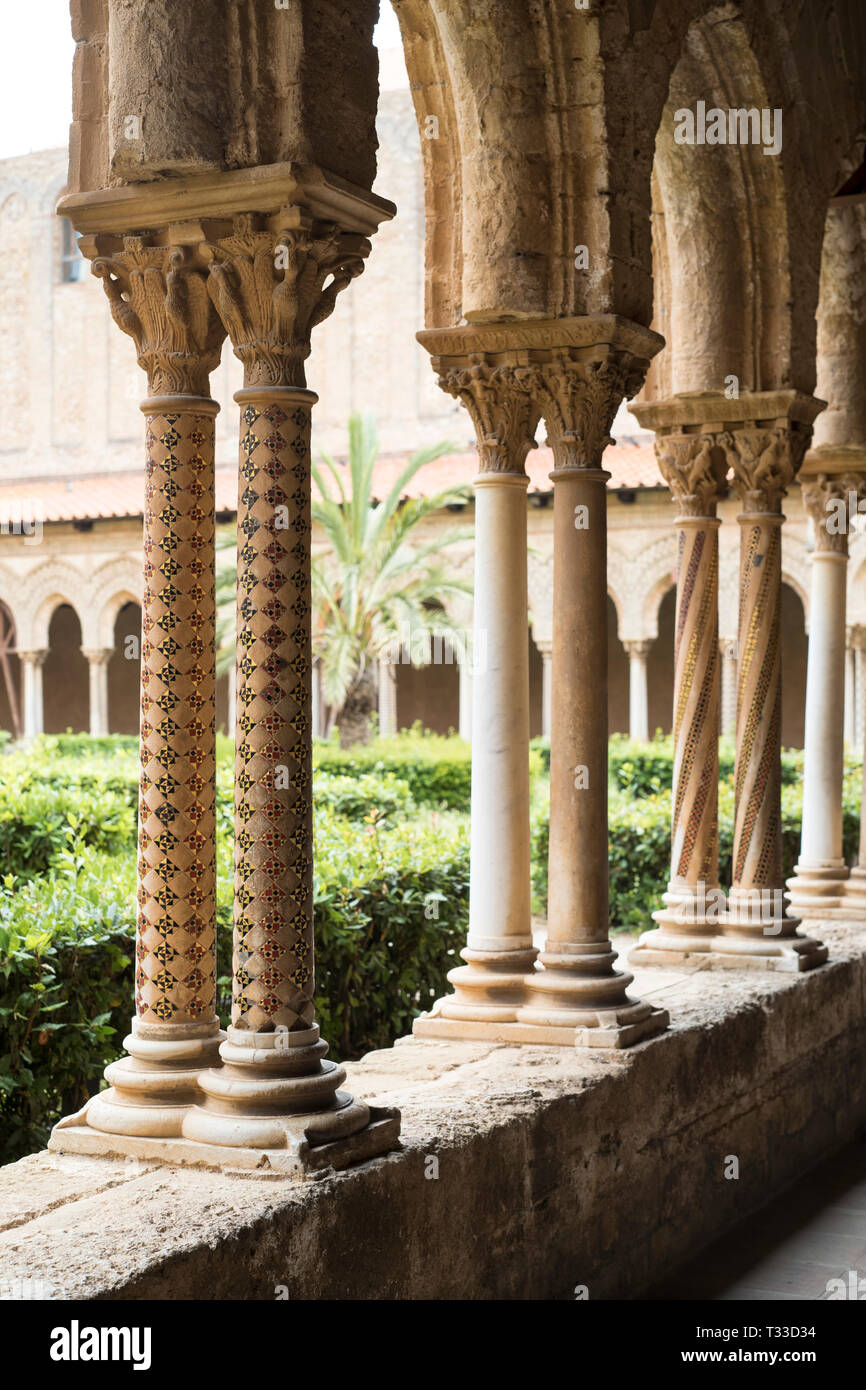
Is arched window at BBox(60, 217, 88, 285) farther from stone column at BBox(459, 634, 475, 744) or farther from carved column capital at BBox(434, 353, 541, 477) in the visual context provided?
carved column capital at BBox(434, 353, 541, 477)

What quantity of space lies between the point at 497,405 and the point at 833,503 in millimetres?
3231

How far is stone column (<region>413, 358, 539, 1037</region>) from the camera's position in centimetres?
509

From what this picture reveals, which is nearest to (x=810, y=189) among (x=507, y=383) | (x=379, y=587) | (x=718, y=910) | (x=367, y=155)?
(x=507, y=383)

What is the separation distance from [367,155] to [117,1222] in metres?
2.34

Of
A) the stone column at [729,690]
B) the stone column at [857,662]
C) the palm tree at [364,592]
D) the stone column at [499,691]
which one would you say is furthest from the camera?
the stone column at [729,690]

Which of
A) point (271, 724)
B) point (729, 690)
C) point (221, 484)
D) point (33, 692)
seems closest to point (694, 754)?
point (271, 724)

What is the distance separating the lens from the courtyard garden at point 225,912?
4547 mm

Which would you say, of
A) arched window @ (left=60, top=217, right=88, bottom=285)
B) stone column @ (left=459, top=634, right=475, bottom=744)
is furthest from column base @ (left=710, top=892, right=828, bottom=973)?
arched window @ (left=60, top=217, right=88, bottom=285)

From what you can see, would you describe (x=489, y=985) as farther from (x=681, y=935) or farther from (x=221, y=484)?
(x=221, y=484)

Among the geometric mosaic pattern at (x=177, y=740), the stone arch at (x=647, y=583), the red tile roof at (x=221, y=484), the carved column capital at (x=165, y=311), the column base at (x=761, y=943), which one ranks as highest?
the red tile roof at (x=221, y=484)

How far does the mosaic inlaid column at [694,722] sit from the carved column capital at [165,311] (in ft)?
10.1

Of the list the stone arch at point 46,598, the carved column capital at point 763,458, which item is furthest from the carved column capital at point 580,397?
the stone arch at point 46,598

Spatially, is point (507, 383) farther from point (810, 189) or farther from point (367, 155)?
point (810, 189)

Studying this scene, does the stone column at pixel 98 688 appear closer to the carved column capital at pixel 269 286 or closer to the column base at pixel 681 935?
the column base at pixel 681 935
